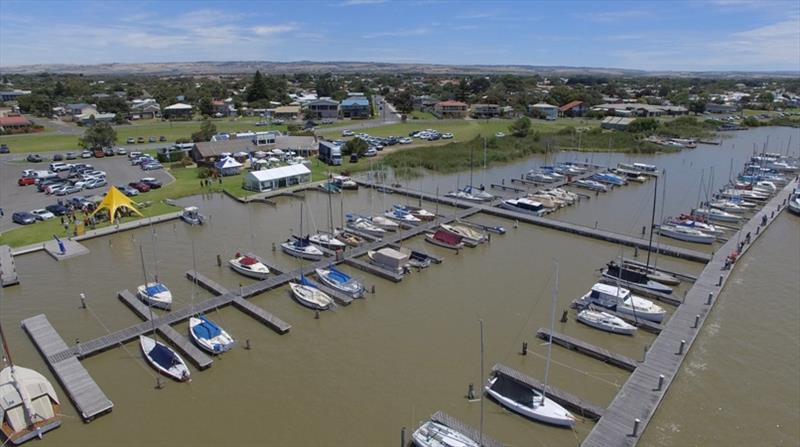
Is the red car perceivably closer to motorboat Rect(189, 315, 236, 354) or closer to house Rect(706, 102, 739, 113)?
motorboat Rect(189, 315, 236, 354)

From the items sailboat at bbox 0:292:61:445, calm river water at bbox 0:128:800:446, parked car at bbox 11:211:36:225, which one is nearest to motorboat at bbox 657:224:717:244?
calm river water at bbox 0:128:800:446

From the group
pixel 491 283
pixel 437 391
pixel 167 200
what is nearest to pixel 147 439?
pixel 437 391

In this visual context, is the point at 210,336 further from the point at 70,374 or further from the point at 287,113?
the point at 287,113

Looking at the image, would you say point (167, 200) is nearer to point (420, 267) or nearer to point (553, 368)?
point (420, 267)

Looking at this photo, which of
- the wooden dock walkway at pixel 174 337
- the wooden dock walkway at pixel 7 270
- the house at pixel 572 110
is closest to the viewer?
the wooden dock walkway at pixel 174 337

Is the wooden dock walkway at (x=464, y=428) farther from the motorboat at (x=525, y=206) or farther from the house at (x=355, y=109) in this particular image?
the house at (x=355, y=109)

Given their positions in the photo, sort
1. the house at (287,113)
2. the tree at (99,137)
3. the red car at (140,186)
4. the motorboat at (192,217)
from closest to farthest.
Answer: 1. the motorboat at (192,217)
2. the red car at (140,186)
3. the tree at (99,137)
4. the house at (287,113)

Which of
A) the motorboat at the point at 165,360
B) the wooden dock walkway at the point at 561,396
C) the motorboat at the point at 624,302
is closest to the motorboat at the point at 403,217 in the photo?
the motorboat at the point at 624,302
